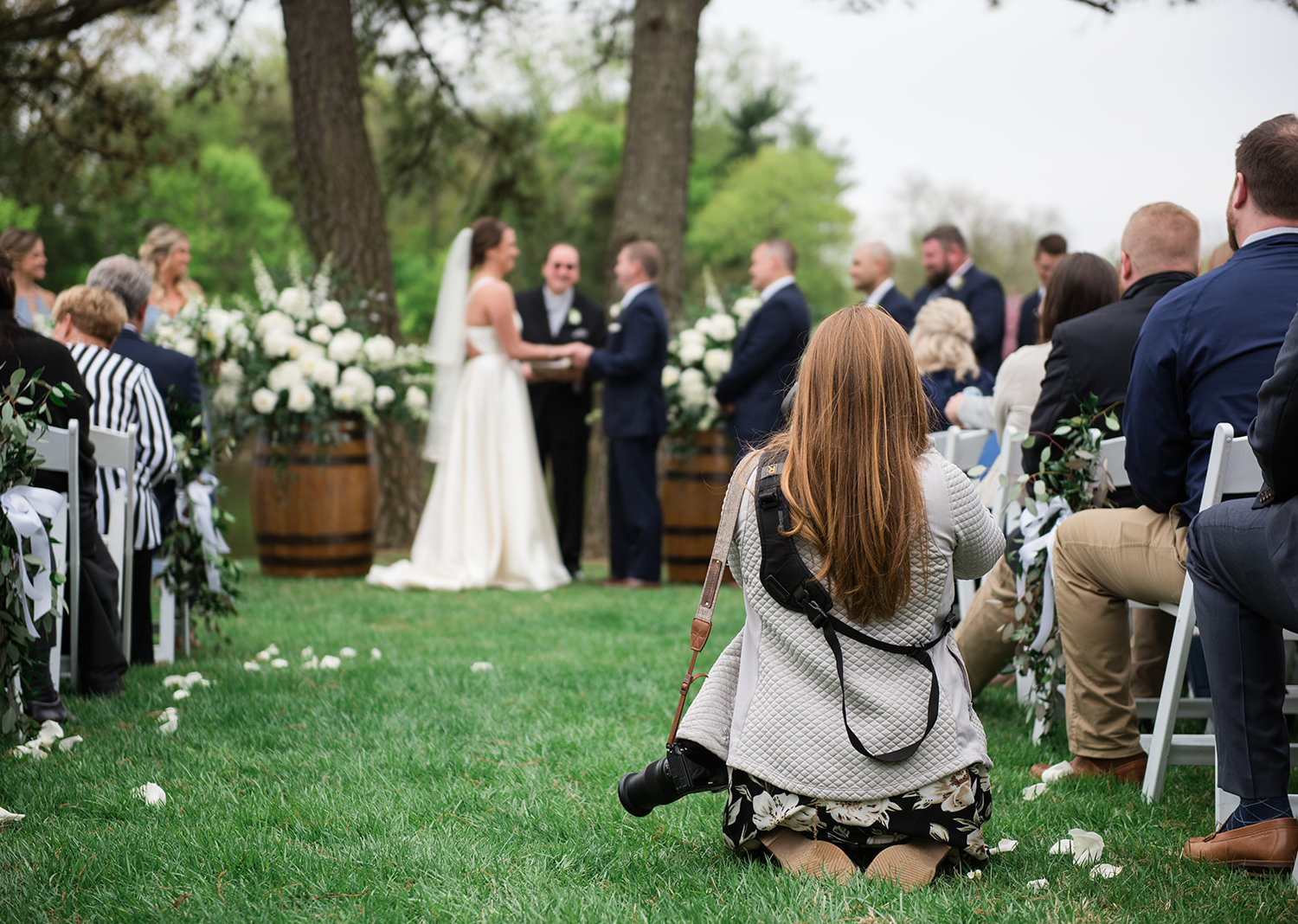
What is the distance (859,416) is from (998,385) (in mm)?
2496

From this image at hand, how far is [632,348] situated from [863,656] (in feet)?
20.2

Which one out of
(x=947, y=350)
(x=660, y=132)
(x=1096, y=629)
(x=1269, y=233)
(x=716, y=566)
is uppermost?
(x=660, y=132)

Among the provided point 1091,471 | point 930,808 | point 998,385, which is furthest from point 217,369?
point 930,808

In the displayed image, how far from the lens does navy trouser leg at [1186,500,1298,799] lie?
9.25 ft

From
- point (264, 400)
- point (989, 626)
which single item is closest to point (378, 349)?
point (264, 400)

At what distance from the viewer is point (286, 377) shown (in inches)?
342

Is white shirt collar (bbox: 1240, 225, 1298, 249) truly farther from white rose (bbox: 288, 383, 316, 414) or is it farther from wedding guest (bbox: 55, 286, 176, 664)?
white rose (bbox: 288, 383, 316, 414)

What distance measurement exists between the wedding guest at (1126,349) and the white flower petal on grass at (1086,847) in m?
1.41

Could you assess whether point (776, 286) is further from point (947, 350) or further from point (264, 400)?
point (264, 400)

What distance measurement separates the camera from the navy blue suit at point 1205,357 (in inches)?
127

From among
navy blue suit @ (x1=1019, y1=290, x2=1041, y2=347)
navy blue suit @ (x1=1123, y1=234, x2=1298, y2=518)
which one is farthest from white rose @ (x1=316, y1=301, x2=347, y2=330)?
navy blue suit @ (x1=1123, y1=234, x2=1298, y2=518)

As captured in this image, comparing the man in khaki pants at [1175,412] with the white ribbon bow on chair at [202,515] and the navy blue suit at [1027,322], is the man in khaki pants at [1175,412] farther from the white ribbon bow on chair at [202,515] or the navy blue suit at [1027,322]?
the navy blue suit at [1027,322]

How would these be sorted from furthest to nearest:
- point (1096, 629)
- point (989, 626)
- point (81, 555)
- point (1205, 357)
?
point (81, 555) < point (989, 626) < point (1096, 629) < point (1205, 357)

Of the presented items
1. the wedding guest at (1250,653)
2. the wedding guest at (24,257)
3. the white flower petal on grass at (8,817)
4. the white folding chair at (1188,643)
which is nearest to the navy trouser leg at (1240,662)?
the wedding guest at (1250,653)
